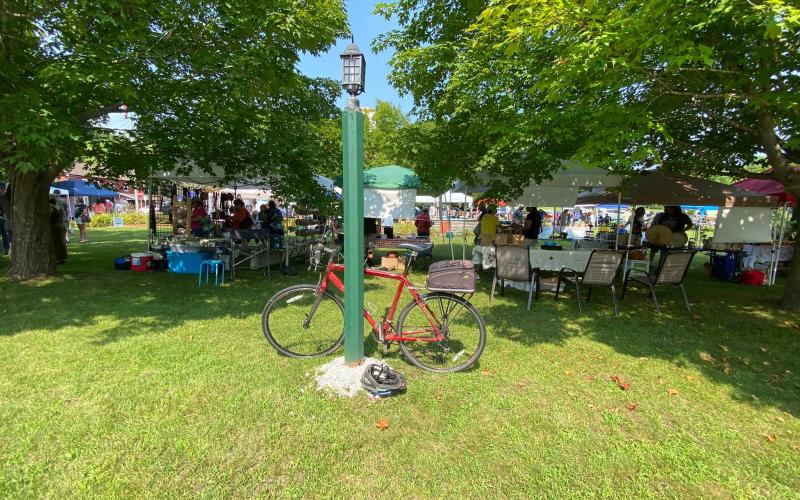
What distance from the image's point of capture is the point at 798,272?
21.4 feet

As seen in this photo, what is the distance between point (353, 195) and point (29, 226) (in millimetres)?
7981

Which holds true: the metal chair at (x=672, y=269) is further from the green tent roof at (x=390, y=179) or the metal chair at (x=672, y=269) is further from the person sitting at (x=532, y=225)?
the green tent roof at (x=390, y=179)

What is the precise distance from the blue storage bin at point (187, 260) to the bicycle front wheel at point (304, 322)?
17.0ft

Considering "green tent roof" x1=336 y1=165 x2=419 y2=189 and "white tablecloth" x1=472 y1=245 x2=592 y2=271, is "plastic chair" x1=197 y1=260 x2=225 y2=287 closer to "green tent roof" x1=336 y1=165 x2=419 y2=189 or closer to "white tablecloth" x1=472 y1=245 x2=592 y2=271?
"green tent roof" x1=336 y1=165 x2=419 y2=189

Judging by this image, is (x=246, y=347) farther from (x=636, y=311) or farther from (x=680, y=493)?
(x=636, y=311)

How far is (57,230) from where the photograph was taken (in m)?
9.72

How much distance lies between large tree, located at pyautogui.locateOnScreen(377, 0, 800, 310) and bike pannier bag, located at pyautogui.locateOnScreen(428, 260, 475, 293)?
224cm

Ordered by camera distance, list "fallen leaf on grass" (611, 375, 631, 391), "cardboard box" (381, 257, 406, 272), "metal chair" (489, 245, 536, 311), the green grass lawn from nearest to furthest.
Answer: the green grass lawn < "fallen leaf on grass" (611, 375, 631, 391) < "metal chair" (489, 245, 536, 311) < "cardboard box" (381, 257, 406, 272)

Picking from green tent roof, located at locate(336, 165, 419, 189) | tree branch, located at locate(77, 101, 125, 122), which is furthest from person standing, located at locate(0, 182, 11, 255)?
green tent roof, located at locate(336, 165, 419, 189)

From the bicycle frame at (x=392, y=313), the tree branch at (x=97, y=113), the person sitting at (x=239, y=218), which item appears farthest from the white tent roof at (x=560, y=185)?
Answer: the tree branch at (x=97, y=113)

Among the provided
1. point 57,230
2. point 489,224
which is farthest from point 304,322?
point 57,230

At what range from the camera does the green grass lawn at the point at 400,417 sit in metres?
2.36

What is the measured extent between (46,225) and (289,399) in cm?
795

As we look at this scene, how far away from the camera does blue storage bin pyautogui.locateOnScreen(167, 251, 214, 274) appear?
28.4 ft
